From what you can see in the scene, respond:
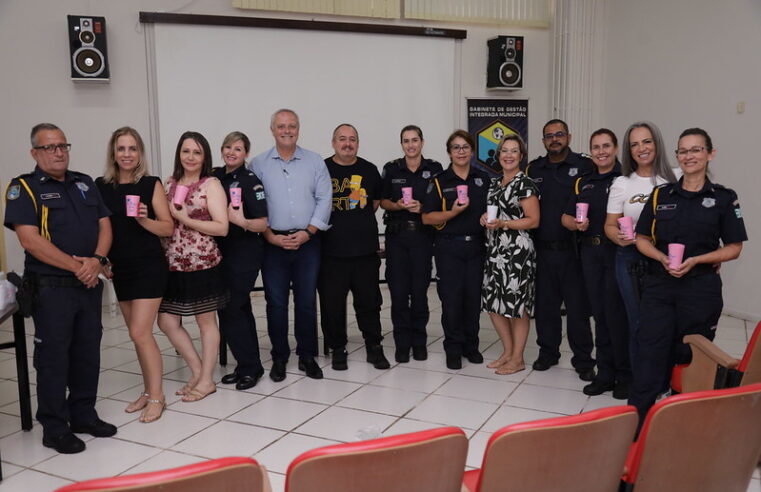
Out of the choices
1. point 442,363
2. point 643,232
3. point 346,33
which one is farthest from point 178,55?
point 643,232

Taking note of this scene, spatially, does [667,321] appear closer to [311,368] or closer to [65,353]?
[311,368]

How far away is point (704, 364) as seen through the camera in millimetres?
2863

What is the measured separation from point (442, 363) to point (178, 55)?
4256mm

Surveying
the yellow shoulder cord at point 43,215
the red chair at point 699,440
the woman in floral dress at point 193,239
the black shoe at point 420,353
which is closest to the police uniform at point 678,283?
the red chair at point 699,440

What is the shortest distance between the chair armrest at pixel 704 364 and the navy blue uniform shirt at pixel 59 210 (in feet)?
9.85

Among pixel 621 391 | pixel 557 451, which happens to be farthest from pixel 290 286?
pixel 557 451

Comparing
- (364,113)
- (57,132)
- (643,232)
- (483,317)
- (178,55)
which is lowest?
A: (483,317)

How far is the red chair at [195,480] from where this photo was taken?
55.1 inches

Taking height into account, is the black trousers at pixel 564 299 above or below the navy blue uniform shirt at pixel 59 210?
below

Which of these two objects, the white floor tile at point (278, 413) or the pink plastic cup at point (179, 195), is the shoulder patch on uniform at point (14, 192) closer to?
the pink plastic cup at point (179, 195)

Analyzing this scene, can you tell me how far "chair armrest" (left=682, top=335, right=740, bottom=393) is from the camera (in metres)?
2.76

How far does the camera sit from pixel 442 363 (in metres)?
4.78

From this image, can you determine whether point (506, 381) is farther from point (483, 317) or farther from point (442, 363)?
point (483, 317)

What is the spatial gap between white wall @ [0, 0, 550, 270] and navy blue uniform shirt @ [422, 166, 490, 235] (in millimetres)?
3207
